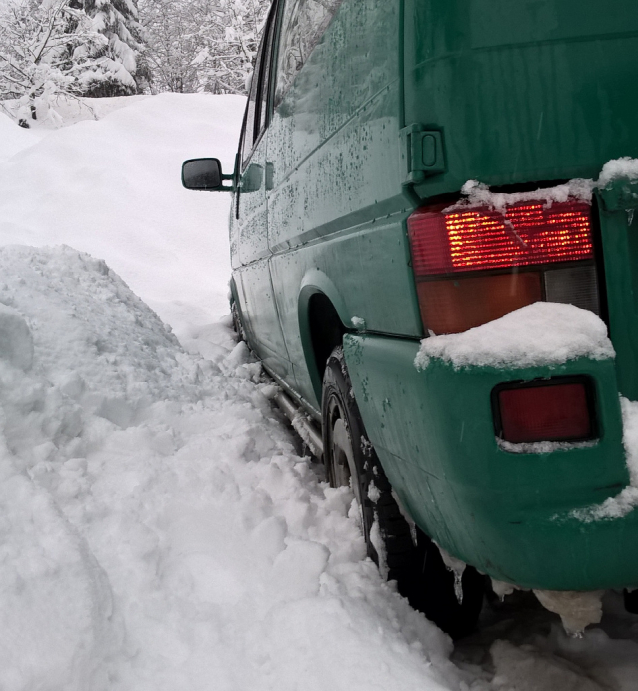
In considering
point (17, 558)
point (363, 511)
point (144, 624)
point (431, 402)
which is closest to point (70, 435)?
point (17, 558)

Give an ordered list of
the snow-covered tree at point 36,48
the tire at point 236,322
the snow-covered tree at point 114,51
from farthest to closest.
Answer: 1. the snow-covered tree at point 114,51
2. the snow-covered tree at point 36,48
3. the tire at point 236,322

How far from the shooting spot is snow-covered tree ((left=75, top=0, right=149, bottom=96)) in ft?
96.1

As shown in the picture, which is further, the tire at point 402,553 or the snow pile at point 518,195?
the tire at point 402,553

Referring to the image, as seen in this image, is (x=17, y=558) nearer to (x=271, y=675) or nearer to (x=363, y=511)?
(x=271, y=675)

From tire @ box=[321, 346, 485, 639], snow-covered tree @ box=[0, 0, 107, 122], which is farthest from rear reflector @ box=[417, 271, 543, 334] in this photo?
snow-covered tree @ box=[0, 0, 107, 122]

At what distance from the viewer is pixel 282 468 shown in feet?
9.96

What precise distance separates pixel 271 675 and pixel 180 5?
40774 mm

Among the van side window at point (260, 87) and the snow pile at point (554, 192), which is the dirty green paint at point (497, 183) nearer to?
the snow pile at point (554, 192)

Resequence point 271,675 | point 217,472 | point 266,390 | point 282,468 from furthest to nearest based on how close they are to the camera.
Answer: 1. point 266,390
2. point 282,468
3. point 217,472
4. point 271,675

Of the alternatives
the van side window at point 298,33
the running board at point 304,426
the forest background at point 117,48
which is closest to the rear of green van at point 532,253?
the van side window at point 298,33

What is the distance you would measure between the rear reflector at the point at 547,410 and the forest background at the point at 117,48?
27472mm

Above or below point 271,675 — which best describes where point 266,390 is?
above

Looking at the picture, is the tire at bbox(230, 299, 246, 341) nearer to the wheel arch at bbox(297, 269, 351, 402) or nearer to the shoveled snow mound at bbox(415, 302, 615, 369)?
the wheel arch at bbox(297, 269, 351, 402)

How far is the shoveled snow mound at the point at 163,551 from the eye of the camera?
5.79 feet
